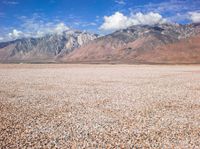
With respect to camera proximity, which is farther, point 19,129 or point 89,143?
point 19,129

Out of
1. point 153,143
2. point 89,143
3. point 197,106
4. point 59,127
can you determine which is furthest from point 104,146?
point 197,106

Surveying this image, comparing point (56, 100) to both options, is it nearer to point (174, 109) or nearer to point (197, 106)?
point (174, 109)

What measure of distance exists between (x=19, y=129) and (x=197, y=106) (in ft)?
41.6

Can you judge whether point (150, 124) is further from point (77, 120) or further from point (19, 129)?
point (19, 129)

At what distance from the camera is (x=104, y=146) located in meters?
10.4

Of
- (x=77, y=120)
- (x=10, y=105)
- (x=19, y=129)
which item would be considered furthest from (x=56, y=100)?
(x=19, y=129)

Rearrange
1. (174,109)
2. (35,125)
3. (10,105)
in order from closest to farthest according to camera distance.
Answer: (35,125), (174,109), (10,105)

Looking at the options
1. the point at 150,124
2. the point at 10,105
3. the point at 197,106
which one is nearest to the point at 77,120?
the point at 150,124

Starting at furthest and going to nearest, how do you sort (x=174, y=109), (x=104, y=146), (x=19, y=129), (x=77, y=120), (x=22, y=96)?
(x=22, y=96) → (x=174, y=109) → (x=77, y=120) → (x=19, y=129) → (x=104, y=146)

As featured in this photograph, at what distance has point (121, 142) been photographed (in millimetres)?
10883

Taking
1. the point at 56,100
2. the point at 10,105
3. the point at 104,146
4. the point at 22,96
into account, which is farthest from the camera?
the point at 22,96

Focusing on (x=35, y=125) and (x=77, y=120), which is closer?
(x=35, y=125)

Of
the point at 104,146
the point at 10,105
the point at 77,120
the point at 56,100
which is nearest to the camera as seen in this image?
the point at 104,146

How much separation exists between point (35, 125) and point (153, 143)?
637cm
